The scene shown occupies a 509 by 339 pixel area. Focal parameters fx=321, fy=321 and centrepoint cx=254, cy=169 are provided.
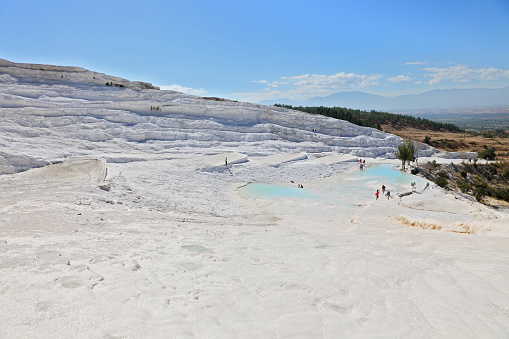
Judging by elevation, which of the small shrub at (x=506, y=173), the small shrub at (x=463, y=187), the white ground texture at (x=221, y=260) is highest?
the white ground texture at (x=221, y=260)

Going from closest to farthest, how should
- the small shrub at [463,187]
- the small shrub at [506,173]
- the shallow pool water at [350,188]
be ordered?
the shallow pool water at [350,188] → the small shrub at [463,187] → the small shrub at [506,173]

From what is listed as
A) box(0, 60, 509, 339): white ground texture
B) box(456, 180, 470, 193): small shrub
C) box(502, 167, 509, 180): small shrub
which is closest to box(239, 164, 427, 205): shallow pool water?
box(0, 60, 509, 339): white ground texture

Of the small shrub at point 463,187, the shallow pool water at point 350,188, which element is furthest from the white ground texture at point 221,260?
the small shrub at point 463,187

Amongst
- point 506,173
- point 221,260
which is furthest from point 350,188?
point 506,173

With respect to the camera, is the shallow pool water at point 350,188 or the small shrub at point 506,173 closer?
the shallow pool water at point 350,188

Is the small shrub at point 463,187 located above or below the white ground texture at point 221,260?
below

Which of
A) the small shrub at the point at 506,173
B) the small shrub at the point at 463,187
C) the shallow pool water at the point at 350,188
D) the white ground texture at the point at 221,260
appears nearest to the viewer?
the white ground texture at the point at 221,260

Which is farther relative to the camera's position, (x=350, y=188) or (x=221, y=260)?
(x=350, y=188)

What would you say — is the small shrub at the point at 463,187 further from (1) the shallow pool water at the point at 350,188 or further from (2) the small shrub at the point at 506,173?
(2) the small shrub at the point at 506,173

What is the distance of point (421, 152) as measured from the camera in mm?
37094

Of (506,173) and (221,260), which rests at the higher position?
(221,260)

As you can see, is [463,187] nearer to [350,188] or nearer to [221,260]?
[350,188]

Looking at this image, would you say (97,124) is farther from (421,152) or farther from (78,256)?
(421,152)

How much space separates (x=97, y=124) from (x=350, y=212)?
2211cm
